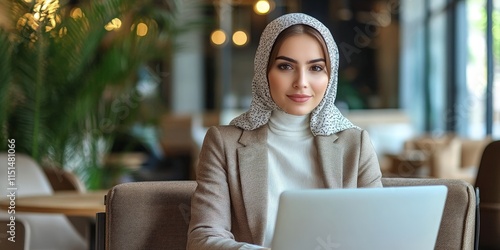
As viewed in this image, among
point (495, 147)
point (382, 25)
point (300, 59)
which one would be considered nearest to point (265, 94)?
point (300, 59)

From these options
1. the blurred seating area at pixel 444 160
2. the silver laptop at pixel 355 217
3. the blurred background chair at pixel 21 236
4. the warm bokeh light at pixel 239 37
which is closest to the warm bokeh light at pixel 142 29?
the blurred background chair at pixel 21 236

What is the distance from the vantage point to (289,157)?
7.73ft

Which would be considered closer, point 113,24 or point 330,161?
point 330,161

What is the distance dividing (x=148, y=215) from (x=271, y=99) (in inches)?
18.7

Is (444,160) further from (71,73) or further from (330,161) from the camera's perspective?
(330,161)

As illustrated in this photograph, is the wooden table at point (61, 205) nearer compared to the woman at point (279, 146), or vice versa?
the woman at point (279, 146)

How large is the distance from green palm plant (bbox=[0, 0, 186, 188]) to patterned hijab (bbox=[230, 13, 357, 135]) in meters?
3.12

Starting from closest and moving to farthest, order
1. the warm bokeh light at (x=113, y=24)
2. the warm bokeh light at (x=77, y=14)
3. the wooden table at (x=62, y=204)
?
the wooden table at (x=62, y=204) → the warm bokeh light at (x=77, y=14) → the warm bokeh light at (x=113, y=24)

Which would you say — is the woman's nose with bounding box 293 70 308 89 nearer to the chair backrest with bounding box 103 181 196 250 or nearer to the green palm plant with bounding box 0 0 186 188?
the chair backrest with bounding box 103 181 196 250

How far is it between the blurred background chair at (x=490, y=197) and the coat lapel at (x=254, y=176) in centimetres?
122

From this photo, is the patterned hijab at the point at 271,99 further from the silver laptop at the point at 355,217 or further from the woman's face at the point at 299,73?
the silver laptop at the point at 355,217

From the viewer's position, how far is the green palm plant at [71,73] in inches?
218

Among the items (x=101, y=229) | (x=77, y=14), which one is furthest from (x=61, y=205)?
(x=77, y=14)

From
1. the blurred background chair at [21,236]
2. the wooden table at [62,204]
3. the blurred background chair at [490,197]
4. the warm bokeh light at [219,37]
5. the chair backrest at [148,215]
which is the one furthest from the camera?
the warm bokeh light at [219,37]
